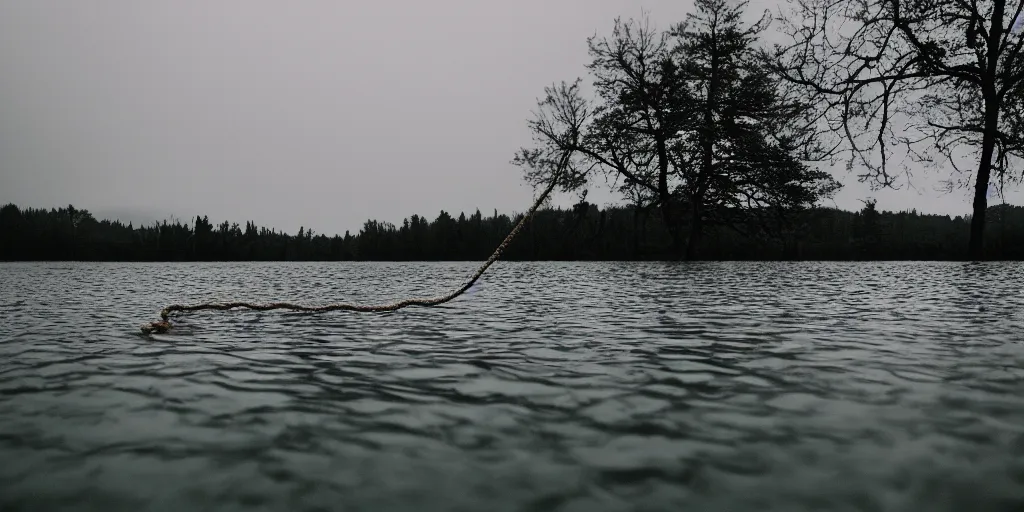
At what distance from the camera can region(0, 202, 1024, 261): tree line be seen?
36312 mm

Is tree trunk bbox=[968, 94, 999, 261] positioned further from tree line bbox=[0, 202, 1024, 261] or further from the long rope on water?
the long rope on water

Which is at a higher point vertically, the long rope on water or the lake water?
the long rope on water

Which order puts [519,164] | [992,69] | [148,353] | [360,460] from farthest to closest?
[519,164], [992,69], [148,353], [360,460]

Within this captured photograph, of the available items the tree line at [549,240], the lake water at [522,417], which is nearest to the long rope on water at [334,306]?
the lake water at [522,417]

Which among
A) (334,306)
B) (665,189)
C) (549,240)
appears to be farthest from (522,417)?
(549,240)

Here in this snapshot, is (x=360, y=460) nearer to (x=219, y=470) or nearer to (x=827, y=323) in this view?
(x=219, y=470)

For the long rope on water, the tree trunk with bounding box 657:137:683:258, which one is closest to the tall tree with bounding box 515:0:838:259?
the tree trunk with bounding box 657:137:683:258

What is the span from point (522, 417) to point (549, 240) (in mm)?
41202

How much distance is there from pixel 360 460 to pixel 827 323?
619 centimetres

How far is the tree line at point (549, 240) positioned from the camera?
36.3m

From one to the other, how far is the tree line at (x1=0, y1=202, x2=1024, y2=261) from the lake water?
1946 cm

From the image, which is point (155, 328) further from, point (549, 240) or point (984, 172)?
point (549, 240)

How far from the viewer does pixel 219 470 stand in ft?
9.40

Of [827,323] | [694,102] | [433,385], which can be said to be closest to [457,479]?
[433,385]
